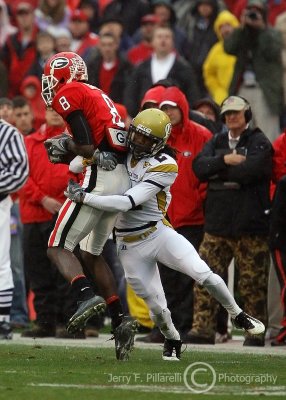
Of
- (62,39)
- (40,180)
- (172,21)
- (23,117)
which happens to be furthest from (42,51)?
(40,180)

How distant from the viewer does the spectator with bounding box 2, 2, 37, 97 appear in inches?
705

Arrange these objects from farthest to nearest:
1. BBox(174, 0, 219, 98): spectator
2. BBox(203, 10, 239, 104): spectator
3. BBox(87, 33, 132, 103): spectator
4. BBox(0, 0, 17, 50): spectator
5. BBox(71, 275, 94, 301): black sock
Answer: BBox(0, 0, 17, 50): spectator, BBox(174, 0, 219, 98): spectator, BBox(87, 33, 132, 103): spectator, BBox(203, 10, 239, 104): spectator, BBox(71, 275, 94, 301): black sock

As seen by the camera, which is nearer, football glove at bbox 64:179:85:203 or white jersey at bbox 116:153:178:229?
football glove at bbox 64:179:85:203

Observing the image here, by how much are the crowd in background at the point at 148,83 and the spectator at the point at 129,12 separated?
0.05 ft

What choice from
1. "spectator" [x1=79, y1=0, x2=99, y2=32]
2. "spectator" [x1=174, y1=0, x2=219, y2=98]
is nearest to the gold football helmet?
"spectator" [x1=174, y1=0, x2=219, y2=98]

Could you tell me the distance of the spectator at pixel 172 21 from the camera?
691 inches

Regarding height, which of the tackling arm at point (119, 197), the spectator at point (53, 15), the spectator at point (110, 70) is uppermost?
the spectator at point (53, 15)

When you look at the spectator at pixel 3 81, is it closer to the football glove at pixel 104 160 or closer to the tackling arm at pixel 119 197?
the football glove at pixel 104 160

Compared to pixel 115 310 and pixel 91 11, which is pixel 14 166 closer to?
pixel 115 310

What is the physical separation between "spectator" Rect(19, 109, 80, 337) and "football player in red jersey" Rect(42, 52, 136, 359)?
293cm

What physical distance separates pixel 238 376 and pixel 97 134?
2134 millimetres

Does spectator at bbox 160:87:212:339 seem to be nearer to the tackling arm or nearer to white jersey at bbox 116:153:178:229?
white jersey at bbox 116:153:178:229

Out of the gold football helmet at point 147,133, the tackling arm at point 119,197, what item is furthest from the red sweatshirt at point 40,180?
the tackling arm at point 119,197

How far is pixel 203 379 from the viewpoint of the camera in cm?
841
